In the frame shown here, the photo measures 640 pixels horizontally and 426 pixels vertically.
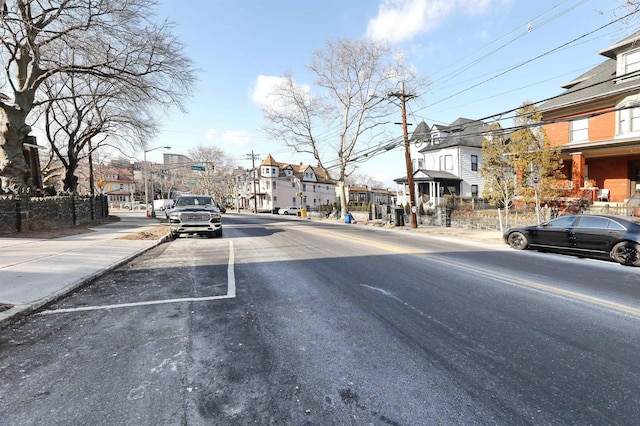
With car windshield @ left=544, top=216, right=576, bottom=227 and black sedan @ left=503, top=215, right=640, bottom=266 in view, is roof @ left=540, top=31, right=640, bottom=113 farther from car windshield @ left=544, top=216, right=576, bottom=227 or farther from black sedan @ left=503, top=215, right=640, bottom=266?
black sedan @ left=503, top=215, right=640, bottom=266

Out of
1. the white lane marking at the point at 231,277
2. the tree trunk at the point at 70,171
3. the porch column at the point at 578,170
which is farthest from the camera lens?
the tree trunk at the point at 70,171

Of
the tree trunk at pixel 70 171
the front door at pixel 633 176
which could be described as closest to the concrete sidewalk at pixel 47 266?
the tree trunk at pixel 70 171

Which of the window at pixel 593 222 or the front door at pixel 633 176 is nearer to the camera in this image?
the window at pixel 593 222

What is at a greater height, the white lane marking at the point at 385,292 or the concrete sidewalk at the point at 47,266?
the concrete sidewalk at the point at 47,266

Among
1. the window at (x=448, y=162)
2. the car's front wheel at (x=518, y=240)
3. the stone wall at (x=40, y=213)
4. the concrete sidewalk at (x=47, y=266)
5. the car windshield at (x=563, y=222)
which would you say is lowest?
the car's front wheel at (x=518, y=240)

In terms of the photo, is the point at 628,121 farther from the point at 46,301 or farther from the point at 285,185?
the point at 285,185

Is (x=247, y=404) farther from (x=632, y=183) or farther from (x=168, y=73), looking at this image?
(x=632, y=183)

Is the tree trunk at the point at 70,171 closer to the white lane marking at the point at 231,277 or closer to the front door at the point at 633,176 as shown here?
the white lane marking at the point at 231,277

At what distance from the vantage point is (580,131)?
21344 mm

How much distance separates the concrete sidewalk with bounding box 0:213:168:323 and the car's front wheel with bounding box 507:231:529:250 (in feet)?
42.2

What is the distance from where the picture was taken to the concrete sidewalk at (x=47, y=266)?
5393 mm

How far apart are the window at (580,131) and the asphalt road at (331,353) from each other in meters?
18.6

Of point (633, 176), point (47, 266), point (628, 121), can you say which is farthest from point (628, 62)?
point (47, 266)

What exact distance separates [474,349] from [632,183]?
24.3 metres
